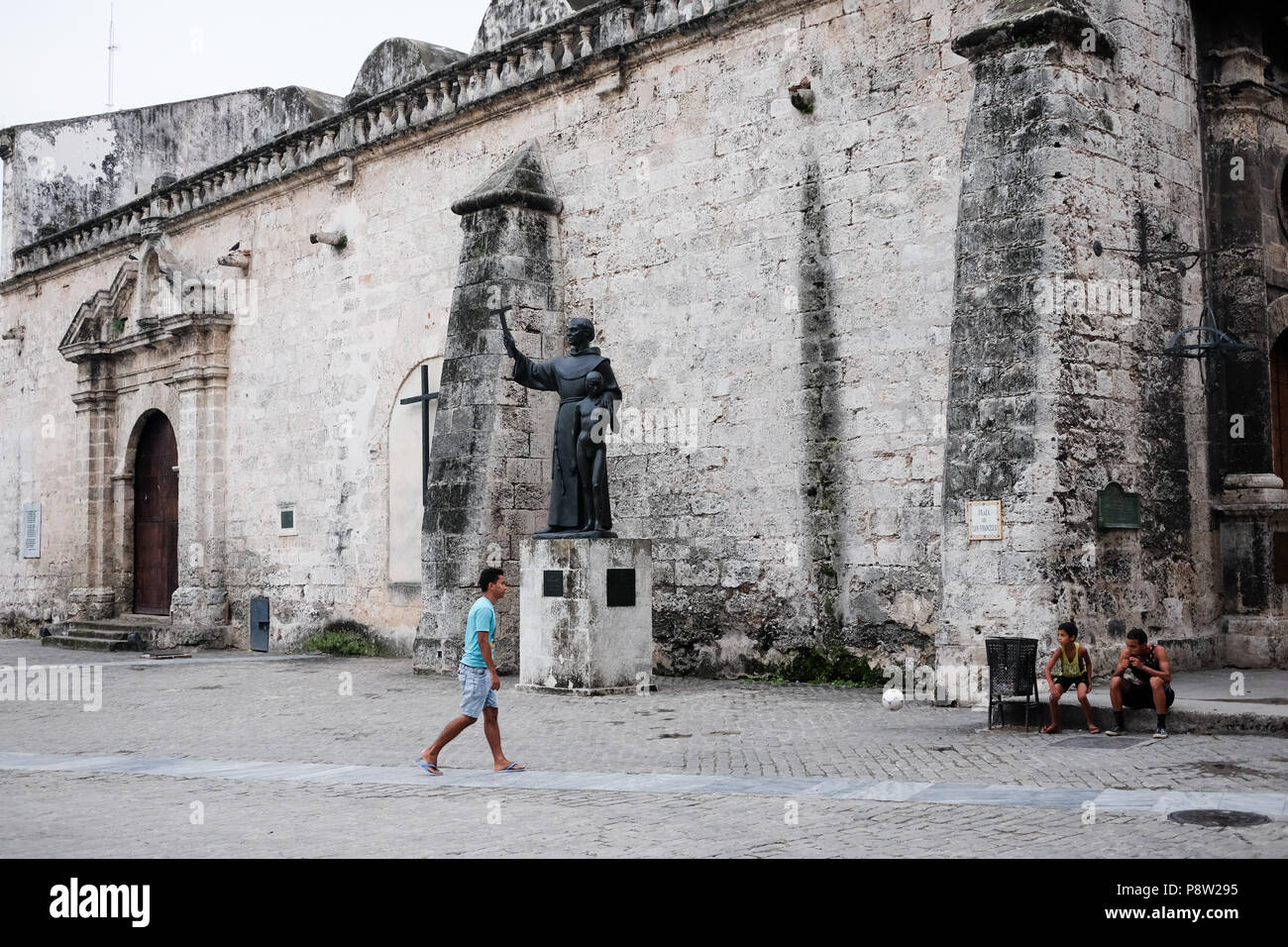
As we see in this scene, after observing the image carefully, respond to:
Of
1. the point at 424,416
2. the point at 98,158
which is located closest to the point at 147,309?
the point at 98,158

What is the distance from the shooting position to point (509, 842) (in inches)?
226

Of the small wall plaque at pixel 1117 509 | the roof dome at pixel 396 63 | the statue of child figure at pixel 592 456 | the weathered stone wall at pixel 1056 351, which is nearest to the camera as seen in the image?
the weathered stone wall at pixel 1056 351

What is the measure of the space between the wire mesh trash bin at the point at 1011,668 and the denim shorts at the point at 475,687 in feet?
10.8

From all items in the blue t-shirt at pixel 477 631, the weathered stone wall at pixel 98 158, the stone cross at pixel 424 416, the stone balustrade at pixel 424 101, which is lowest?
the blue t-shirt at pixel 477 631

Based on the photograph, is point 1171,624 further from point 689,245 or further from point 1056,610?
point 689,245

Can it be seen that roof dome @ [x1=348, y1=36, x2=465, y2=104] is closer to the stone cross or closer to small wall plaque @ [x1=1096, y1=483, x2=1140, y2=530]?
the stone cross

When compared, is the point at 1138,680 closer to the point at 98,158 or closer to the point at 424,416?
the point at 424,416

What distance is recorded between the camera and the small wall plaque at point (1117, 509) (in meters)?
9.71

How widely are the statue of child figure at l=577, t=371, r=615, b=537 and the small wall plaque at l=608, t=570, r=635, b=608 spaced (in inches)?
14.2

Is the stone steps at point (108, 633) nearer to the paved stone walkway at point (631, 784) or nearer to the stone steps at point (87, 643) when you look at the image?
the stone steps at point (87, 643)

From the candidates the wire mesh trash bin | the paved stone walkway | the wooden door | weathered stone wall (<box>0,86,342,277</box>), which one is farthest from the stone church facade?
weathered stone wall (<box>0,86,342,277</box>)

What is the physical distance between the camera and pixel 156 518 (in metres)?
20.9

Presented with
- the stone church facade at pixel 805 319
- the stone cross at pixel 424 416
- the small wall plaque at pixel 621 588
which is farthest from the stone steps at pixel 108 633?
the small wall plaque at pixel 621 588

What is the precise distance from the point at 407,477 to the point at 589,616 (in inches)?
208
